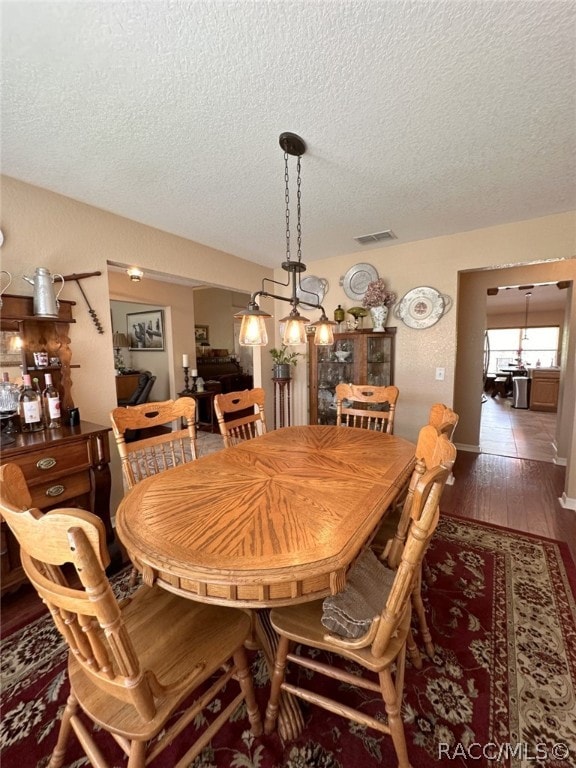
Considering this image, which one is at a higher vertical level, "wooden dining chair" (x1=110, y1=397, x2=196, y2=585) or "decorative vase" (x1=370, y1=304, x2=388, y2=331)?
"decorative vase" (x1=370, y1=304, x2=388, y2=331)

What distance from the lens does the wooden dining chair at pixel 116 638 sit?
0.63 meters

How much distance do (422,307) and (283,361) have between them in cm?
173

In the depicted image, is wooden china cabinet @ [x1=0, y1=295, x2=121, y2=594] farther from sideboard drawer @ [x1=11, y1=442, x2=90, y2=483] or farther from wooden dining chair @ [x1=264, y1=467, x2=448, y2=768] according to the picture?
wooden dining chair @ [x1=264, y1=467, x2=448, y2=768]

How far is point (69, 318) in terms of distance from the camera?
221 centimetres

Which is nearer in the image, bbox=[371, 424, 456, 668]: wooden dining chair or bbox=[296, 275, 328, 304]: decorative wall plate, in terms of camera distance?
bbox=[371, 424, 456, 668]: wooden dining chair

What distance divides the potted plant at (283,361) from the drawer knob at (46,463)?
251 centimetres

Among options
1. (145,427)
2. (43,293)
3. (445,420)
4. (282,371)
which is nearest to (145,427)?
(145,427)

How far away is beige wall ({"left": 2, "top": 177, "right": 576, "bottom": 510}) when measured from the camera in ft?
6.99

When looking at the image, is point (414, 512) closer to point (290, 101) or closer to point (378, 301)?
point (290, 101)

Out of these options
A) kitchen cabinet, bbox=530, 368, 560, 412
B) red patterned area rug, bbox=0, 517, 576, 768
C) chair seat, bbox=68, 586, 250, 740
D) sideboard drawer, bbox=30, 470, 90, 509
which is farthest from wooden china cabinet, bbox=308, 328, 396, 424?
kitchen cabinet, bbox=530, 368, 560, 412

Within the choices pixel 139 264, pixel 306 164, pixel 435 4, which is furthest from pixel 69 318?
pixel 435 4

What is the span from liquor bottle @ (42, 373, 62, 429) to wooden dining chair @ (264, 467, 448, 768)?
1.82 meters

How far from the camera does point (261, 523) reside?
3.55ft

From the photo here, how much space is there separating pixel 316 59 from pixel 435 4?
0.41 m
